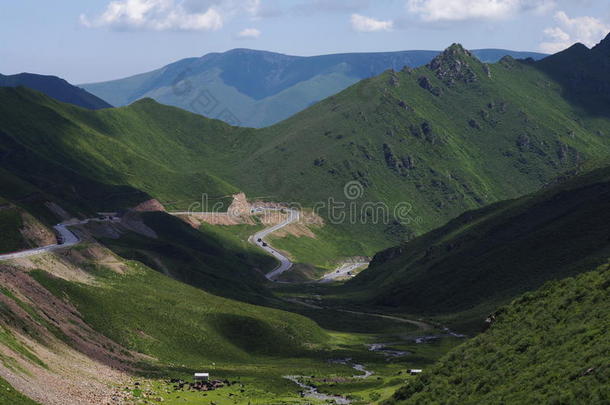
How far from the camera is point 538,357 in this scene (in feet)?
209

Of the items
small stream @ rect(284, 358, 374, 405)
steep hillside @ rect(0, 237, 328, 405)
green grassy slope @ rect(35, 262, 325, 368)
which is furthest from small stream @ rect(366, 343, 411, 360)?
small stream @ rect(284, 358, 374, 405)

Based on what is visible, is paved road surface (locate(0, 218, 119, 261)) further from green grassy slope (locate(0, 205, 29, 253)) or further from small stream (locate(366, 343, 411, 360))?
small stream (locate(366, 343, 411, 360))

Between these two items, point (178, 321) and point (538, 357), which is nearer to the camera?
point (538, 357)

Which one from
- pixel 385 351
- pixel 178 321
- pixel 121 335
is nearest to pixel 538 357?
pixel 121 335

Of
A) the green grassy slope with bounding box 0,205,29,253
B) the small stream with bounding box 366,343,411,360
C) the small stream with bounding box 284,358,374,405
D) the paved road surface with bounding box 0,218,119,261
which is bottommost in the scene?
the small stream with bounding box 366,343,411,360

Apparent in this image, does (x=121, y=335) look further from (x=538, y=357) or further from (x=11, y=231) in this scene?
(x=538, y=357)

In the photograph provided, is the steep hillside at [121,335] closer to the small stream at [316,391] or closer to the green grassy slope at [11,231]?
the small stream at [316,391]

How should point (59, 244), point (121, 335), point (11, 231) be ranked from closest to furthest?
point (121, 335) < point (11, 231) < point (59, 244)

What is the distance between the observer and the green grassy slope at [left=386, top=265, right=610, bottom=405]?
2153 inches

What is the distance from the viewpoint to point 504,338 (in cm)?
7250

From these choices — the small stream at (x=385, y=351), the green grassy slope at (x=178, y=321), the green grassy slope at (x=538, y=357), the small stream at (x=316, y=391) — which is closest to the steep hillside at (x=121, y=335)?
the green grassy slope at (x=178, y=321)

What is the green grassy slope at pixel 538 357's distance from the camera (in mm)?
54688

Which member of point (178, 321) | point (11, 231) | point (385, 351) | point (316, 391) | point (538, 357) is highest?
point (11, 231)

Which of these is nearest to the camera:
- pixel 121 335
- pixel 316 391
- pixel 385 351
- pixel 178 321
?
pixel 316 391
